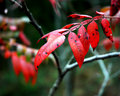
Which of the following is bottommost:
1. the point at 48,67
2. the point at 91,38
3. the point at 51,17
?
→ the point at 48,67

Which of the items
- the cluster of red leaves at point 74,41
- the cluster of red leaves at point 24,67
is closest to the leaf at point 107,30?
the cluster of red leaves at point 74,41

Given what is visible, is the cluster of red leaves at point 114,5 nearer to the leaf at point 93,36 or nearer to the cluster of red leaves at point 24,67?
the leaf at point 93,36

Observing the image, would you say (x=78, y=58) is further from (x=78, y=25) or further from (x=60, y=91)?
(x=60, y=91)

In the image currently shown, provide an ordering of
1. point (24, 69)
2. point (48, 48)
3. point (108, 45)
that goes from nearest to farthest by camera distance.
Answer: point (48, 48) → point (24, 69) → point (108, 45)

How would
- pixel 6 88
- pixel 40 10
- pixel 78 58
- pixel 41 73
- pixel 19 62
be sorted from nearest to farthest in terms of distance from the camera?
pixel 78 58, pixel 19 62, pixel 6 88, pixel 40 10, pixel 41 73

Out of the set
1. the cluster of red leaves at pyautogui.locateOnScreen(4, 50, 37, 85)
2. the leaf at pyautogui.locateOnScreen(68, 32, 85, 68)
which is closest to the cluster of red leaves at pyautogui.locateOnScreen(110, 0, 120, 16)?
the leaf at pyautogui.locateOnScreen(68, 32, 85, 68)

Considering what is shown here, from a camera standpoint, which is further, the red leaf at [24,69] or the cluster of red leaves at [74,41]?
the red leaf at [24,69]

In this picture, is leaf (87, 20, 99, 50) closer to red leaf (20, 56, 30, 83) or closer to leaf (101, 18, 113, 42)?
leaf (101, 18, 113, 42)

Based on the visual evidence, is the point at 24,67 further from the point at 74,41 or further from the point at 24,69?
the point at 74,41

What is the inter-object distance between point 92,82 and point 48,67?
1481 mm

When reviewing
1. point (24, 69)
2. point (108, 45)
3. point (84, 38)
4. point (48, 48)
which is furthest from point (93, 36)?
point (108, 45)

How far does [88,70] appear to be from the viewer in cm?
427

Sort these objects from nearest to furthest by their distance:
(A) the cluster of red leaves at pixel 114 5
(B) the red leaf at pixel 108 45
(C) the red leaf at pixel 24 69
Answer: (A) the cluster of red leaves at pixel 114 5
(C) the red leaf at pixel 24 69
(B) the red leaf at pixel 108 45

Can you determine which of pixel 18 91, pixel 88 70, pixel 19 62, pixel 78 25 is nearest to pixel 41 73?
pixel 18 91
